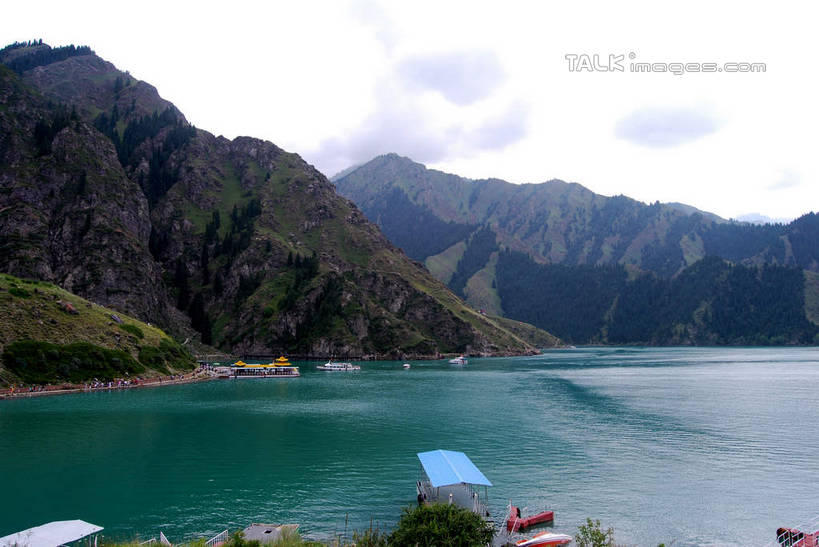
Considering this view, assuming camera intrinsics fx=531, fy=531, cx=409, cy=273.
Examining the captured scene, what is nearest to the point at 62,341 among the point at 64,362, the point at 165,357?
the point at 64,362

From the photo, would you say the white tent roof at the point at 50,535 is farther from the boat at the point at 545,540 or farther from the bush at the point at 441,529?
the boat at the point at 545,540

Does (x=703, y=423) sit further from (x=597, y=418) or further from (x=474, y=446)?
(x=474, y=446)

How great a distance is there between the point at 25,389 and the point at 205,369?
7768 centimetres

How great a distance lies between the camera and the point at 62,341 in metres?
132

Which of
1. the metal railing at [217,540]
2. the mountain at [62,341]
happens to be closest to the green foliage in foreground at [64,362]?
the mountain at [62,341]

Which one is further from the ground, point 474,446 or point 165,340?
point 165,340

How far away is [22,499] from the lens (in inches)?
1933

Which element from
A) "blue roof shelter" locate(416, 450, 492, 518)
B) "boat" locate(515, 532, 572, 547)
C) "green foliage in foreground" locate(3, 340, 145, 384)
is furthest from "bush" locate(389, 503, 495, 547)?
"green foliage in foreground" locate(3, 340, 145, 384)

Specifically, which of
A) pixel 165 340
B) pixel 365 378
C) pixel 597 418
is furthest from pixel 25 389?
pixel 597 418

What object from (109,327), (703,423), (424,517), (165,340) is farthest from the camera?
(165,340)

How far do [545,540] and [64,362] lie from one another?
13038 cm

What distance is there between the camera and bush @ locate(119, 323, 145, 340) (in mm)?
153800

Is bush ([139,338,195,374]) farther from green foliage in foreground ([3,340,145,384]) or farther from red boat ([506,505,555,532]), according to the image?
red boat ([506,505,555,532])

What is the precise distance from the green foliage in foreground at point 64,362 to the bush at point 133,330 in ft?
35.3
